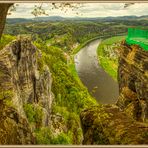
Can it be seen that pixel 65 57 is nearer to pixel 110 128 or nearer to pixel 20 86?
pixel 20 86


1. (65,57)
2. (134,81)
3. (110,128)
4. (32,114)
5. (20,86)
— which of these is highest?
(65,57)

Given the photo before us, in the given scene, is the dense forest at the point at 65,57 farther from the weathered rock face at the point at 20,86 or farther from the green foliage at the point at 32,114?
the weathered rock face at the point at 20,86

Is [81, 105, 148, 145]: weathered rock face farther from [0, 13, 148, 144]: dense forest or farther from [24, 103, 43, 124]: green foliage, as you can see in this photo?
[24, 103, 43, 124]: green foliage

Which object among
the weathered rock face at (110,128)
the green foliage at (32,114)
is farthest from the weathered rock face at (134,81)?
the green foliage at (32,114)

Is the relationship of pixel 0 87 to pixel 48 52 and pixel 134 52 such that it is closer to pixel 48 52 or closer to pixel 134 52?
pixel 134 52

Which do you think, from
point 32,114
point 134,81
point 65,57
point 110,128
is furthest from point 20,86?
point 110,128

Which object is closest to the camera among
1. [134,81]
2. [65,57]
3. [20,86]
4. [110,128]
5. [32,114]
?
[110,128]

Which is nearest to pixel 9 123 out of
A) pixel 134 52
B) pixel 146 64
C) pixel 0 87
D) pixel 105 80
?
pixel 0 87
